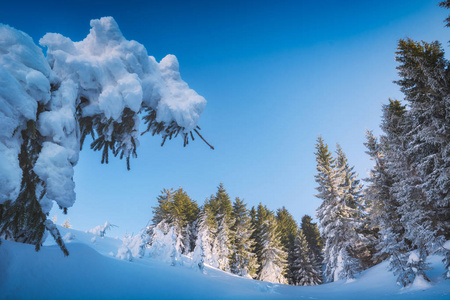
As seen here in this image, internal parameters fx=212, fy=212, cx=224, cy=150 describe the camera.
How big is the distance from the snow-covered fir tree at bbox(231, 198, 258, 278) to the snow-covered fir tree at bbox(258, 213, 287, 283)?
136 centimetres

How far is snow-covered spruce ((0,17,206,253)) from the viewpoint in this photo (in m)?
2.54

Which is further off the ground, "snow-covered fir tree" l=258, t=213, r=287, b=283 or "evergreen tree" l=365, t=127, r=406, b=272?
"evergreen tree" l=365, t=127, r=406, b=272

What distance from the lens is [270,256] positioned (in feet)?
93.0

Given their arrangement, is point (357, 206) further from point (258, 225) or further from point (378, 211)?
point (258, 225)

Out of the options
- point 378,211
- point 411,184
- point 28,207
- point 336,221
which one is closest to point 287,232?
point 336,221

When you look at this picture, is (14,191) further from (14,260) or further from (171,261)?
(171,261)

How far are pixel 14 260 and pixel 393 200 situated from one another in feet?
71.8

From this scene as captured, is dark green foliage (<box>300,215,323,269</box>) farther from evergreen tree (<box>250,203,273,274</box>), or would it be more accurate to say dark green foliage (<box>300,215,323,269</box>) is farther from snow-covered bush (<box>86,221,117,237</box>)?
snow-covered bush (<box>86,221,117,237</box>)

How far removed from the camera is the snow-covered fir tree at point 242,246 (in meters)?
26.9

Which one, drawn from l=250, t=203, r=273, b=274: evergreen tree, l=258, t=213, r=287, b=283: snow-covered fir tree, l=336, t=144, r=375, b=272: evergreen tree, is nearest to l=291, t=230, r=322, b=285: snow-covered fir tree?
l=258, t=213, r=287, b=283: snow-covered fir tree

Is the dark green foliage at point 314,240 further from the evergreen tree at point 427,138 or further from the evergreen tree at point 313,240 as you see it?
the evergreen tree at point 427,138

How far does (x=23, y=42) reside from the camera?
2.76 metres

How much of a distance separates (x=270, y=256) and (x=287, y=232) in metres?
12.1

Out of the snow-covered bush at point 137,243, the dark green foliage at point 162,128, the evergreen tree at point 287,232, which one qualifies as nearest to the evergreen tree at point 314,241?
the evergreen tree at point 287,232
